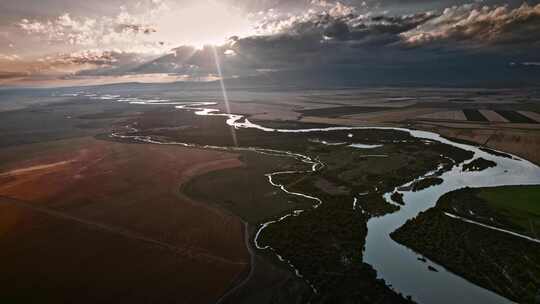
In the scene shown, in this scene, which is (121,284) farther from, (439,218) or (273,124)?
(273,124)

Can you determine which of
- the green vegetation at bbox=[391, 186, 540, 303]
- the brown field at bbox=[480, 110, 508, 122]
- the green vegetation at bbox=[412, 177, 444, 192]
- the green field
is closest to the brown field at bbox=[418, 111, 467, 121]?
the brown field at bbox=[480, 110, 508, 122]

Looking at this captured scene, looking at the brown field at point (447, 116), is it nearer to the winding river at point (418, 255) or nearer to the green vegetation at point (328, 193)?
the green vegetation at point (328, 193)

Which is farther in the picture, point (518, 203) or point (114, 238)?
point (518, 203)

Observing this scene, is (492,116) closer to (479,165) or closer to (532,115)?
(532,115)

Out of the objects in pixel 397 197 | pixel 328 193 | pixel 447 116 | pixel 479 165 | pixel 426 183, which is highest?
pixel 328 193

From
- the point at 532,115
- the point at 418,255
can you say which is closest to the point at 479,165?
the point at 418,255

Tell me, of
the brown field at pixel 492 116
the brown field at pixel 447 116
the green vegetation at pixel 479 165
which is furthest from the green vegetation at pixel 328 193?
the brown field at pixel 492 116
